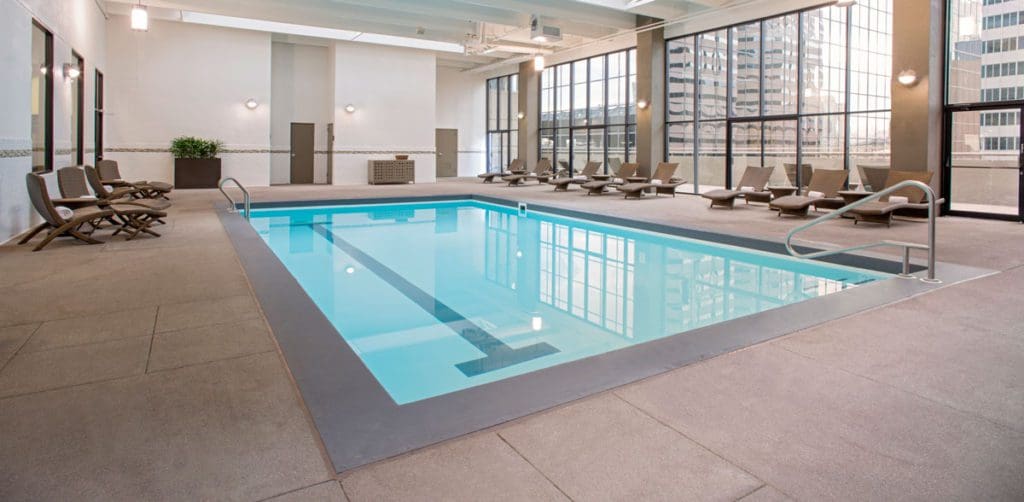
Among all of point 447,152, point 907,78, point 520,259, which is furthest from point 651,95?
point 447,152

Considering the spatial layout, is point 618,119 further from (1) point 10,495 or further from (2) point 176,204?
(1) point 10,495

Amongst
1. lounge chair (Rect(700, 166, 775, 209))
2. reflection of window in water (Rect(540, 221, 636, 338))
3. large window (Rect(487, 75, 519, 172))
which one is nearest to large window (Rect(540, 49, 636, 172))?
large window (Rect(487, 75, 519, 172))

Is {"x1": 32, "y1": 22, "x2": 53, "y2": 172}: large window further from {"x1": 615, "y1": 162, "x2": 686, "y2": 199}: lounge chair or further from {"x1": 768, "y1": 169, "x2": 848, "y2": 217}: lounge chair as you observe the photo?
{"x1": 768, "y1": 169, "x2": 848, "y2": 217}: lounge chair

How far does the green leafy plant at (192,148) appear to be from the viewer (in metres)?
15.3

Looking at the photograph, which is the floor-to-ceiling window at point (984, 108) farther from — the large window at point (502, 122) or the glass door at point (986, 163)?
the large window at point (502, 122)

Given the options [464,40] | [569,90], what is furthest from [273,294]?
[569,90]

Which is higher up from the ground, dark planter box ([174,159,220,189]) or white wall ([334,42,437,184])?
white wall ([334,42,437,184])

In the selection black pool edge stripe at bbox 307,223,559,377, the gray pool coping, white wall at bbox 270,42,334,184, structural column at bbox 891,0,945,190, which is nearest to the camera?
the gray pool coping

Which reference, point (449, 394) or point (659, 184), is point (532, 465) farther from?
point (659, 184)

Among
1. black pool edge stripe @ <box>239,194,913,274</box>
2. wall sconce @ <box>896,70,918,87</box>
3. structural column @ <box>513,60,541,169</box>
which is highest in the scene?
structural column @ <box>513,60,541,169</box>

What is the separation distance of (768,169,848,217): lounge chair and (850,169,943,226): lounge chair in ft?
2.17

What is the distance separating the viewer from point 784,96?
12766 mm

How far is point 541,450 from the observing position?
7.39 ft

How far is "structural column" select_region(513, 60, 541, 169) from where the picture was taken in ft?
65.3
